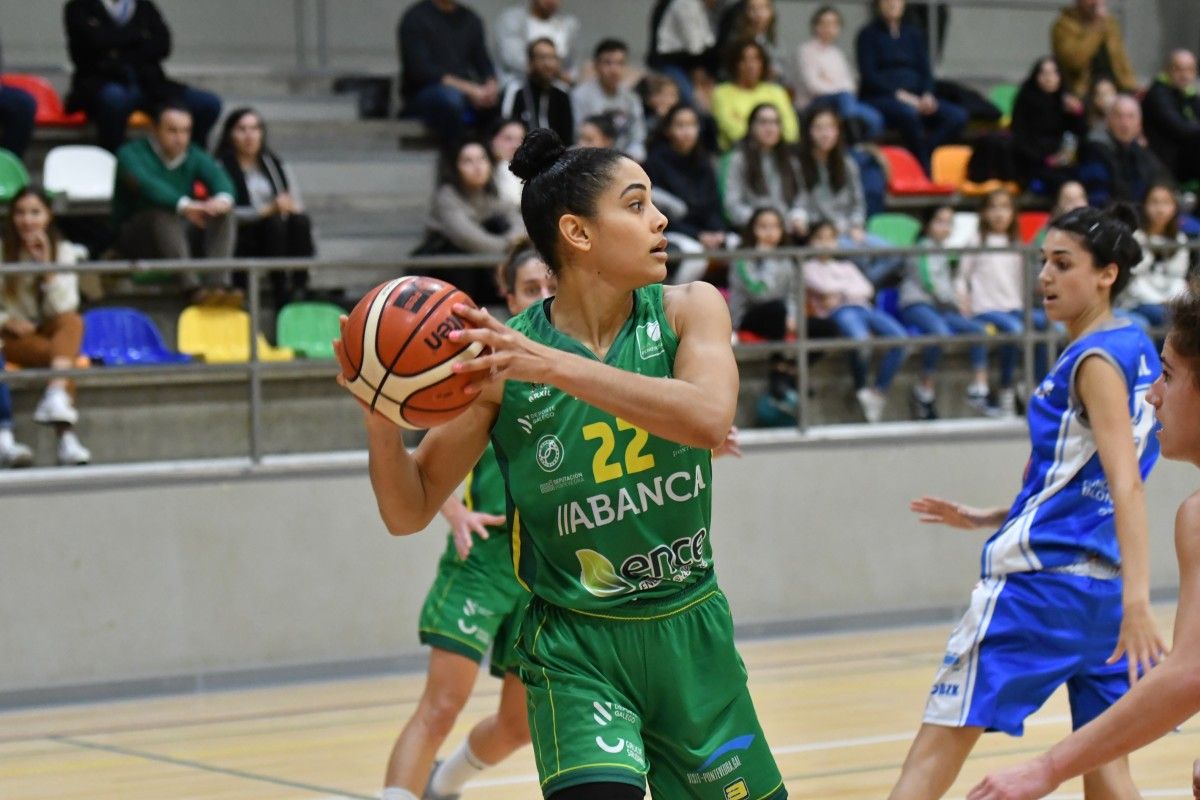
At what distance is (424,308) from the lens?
9.60ft

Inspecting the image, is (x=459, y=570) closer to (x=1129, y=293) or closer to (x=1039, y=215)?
(x=1129, y=293)

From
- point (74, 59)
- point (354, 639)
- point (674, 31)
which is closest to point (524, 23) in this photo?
point (674, 31)

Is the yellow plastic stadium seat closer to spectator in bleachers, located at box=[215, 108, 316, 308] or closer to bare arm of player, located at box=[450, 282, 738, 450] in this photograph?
spectator in bleachers, located at box=[215, 108, 316, 308]

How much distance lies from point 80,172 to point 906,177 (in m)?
5.51

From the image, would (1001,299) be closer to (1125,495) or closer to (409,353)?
(1125,495)

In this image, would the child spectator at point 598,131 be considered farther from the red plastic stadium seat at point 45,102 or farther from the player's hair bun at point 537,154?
the player's hair bun at point 537,154

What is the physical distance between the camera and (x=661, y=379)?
9.62 feet

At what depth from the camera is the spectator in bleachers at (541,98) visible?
10.6m

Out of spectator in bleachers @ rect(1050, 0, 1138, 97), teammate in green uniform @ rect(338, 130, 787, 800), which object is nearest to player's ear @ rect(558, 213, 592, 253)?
teammate in green uniform @ rect(338, 130, 787, 800)

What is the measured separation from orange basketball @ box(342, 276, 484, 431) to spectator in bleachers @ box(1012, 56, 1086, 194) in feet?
31.9

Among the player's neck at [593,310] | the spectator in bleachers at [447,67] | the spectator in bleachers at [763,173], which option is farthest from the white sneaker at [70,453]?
the player's neck at [593,310]

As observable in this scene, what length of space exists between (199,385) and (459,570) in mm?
3482

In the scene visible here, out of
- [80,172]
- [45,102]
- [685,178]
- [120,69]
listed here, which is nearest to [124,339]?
[80,172]

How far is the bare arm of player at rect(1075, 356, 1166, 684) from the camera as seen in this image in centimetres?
376
